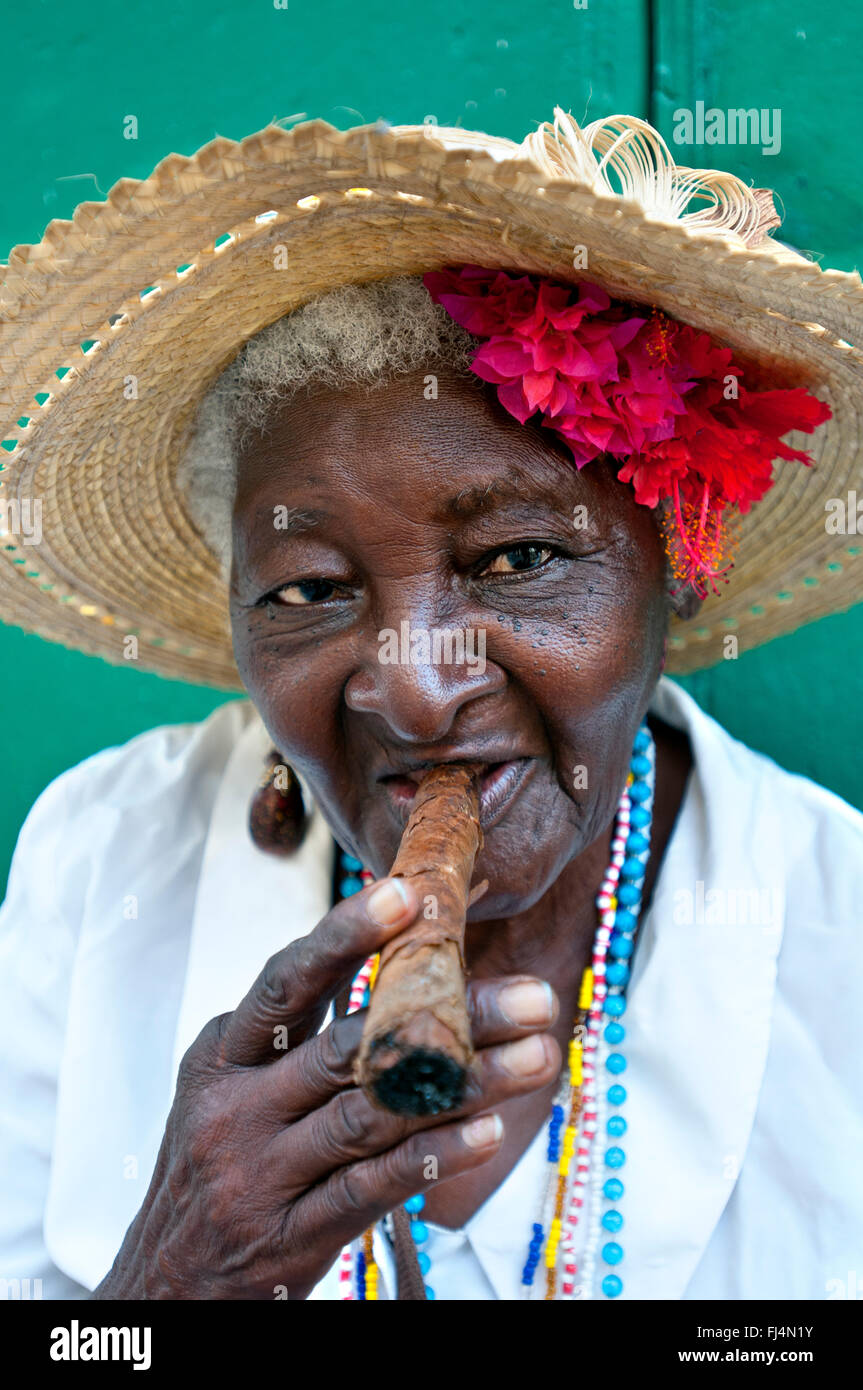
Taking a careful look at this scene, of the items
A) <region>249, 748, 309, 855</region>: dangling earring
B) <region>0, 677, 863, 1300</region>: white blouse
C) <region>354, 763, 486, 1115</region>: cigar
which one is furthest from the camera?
<region>249, 748, 309, 855</region>: dangling earring

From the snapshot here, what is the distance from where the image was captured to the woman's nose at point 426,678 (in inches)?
60.6

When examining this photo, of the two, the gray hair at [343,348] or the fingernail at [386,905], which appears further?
the gray hair at [343,348]

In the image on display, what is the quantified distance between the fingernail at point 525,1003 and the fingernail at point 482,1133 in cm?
9

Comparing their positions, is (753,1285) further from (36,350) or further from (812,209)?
(812,209)

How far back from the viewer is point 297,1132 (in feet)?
3.85

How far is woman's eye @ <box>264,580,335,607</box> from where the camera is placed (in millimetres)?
1713

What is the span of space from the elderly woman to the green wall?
38 cm

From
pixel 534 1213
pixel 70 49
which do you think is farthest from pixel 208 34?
pixel 534 1213

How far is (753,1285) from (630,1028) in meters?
0.40

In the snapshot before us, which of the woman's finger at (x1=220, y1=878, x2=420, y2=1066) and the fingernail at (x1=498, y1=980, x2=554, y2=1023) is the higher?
the woman's finger at (x1=220, y1=878, x2=420, y2=1066)

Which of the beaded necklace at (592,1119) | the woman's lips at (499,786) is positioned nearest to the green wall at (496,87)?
the beaded necklace at (592,1119)

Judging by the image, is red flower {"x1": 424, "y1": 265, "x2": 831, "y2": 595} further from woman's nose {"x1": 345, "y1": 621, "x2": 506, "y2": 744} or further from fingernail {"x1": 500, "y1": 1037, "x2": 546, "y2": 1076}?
fingernail {"x1": 500, "y1": 1037, "x2": 546, "y2": 1076}

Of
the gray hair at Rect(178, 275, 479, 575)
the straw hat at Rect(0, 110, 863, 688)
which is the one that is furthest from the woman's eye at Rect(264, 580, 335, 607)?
the straw hat at Rect(0, 110, 863, 688)

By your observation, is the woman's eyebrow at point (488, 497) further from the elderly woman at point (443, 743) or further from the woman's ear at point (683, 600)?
the woman's ear at point (683, 600)
